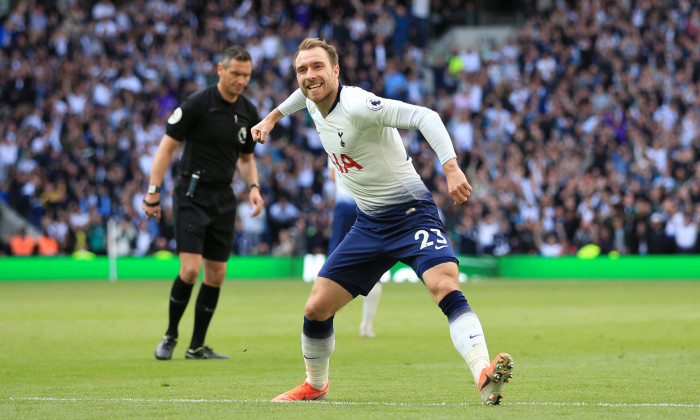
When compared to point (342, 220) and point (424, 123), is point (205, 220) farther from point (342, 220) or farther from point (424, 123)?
point (424, 123)

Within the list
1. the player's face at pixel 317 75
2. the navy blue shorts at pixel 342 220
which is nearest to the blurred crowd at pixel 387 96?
the navy blue shorts at pixel 342 220

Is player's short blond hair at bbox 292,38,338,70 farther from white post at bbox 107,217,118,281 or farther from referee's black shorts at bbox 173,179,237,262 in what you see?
white post at bbox 107,217,118,281

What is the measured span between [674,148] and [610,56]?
164 inches

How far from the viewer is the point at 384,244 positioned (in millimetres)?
6969

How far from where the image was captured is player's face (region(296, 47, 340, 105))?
689 cm

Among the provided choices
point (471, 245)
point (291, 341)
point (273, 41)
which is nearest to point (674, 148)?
point (471, 245)

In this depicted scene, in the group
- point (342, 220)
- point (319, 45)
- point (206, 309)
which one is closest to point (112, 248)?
point (342, 220)

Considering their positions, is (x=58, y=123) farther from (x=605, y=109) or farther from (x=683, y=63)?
(x=683, y=63)

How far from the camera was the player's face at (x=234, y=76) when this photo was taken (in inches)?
400

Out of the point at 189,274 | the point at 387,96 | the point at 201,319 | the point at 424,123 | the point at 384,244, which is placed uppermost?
the point at 424,123

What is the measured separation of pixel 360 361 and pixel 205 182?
2272 mm

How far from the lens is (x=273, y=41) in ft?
107

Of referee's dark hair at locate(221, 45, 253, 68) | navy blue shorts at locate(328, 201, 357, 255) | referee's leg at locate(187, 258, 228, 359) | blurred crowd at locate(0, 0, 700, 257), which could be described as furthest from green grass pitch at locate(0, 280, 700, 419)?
blurred crowd at locate(0, 0, 700, 257)

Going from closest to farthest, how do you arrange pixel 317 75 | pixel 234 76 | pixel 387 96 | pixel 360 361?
pixel 317 75 → pixel 360 361 → pixel 234 76 → pixel 387 96
